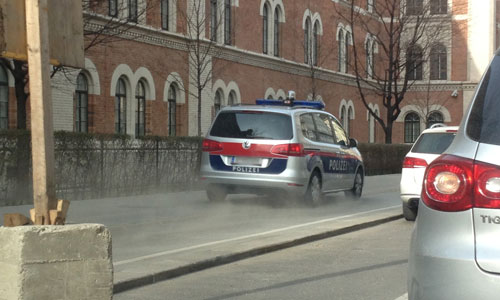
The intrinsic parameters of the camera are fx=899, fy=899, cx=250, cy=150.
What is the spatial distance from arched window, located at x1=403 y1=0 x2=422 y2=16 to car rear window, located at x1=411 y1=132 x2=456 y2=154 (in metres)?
27.4

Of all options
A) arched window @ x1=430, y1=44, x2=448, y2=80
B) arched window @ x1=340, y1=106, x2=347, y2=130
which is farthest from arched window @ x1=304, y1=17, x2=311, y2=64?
arched window @ x1=430, y1=44, x2=448, y2=80

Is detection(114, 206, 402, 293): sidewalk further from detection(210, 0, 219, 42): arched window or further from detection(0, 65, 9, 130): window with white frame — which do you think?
detection(210, 0, 219, 42): arched window

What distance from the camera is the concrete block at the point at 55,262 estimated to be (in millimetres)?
5188

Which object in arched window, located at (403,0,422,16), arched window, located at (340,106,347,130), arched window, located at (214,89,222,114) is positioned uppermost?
arched window, located at (403,0,422,16)

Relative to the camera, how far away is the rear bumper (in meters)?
3.87

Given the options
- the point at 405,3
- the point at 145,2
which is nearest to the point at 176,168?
the point at 145,2

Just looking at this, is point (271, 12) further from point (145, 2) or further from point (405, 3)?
point (145, 2)

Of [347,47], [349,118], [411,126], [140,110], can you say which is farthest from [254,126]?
[411,126]

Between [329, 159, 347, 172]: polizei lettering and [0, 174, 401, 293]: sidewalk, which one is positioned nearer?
[0, 174, 401, 293]: sidewalk

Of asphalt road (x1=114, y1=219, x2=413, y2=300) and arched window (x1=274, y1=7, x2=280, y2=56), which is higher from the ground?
arched window (x1=274, y1=7, x2=280, y2=56)

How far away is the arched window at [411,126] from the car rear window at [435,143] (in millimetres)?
44255

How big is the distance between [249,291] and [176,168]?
1290 cm

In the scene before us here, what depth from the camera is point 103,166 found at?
58.7ft

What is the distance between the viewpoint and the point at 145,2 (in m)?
27.1
